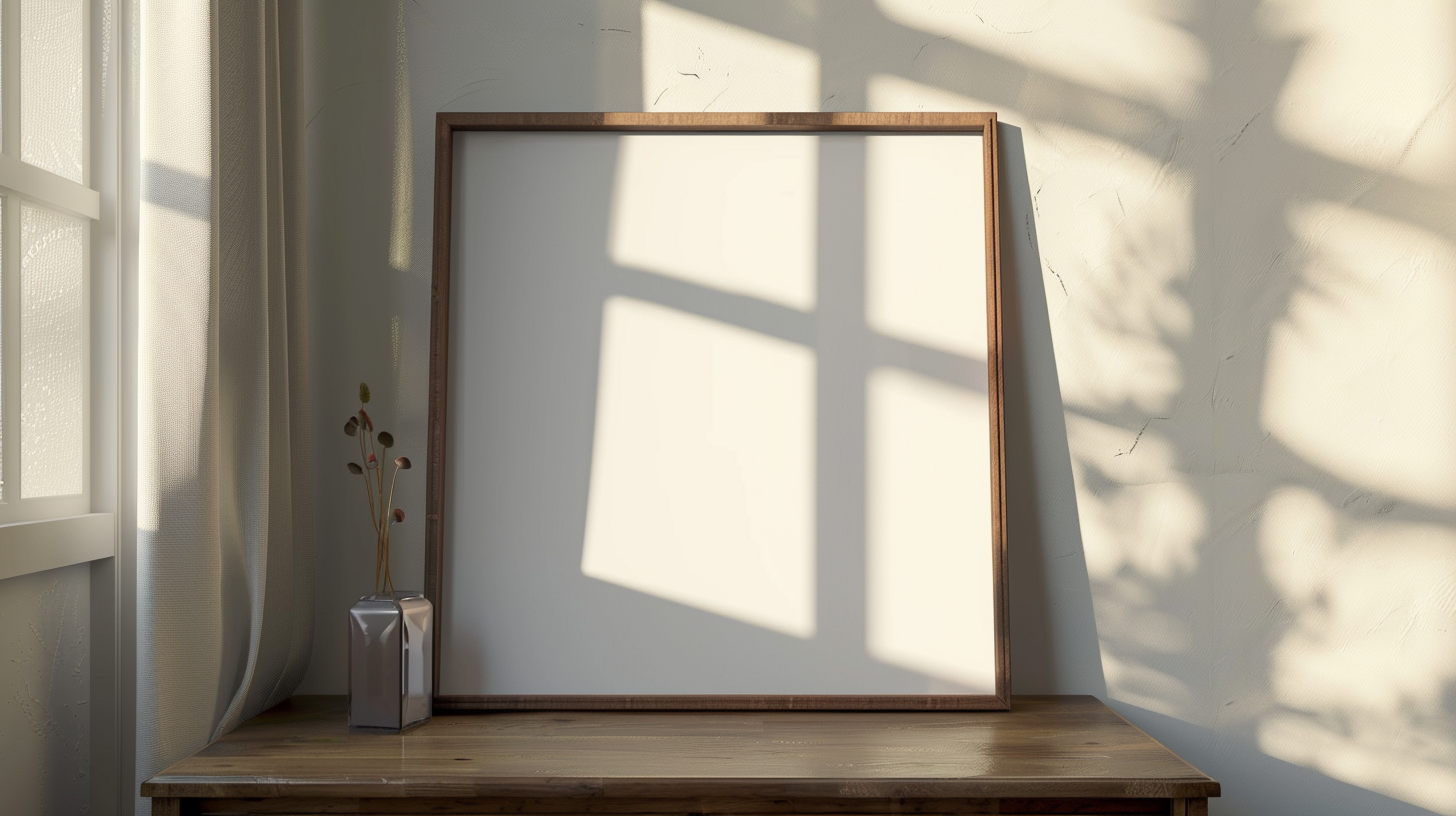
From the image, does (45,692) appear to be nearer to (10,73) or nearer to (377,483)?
(377,483)

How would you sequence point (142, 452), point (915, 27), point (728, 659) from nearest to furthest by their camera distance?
point (142, 452)
point (728, 659)
point (915, 27)

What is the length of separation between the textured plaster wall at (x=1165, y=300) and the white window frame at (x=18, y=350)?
1.11 ft

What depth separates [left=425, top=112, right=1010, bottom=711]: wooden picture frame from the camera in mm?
1452

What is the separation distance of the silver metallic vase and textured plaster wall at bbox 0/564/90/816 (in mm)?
338

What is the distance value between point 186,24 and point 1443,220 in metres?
1.93

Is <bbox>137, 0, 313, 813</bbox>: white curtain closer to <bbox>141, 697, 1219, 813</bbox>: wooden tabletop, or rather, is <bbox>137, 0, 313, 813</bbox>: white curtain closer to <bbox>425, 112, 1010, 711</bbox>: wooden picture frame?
<bbox>141, 697, 1219, 813</bbox>: wooden tabletop

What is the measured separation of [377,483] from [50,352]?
499mm

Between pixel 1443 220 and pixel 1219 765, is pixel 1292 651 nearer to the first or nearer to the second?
pixel 1219 765

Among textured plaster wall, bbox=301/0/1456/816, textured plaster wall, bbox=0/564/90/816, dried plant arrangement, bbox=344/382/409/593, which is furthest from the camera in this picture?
textured plaster wall, bbox=301/0/1456/816

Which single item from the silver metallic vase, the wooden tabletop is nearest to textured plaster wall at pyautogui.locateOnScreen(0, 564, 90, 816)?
the wooden tabletop

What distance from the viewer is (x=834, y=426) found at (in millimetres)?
1512

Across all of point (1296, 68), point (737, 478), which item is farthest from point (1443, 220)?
point (737, 478)

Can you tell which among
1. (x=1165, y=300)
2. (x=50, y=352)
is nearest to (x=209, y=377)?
(x=50, y=352)

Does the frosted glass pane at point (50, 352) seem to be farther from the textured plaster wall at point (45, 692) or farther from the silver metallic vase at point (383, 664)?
the silver metallic vase at point (383, 664)
